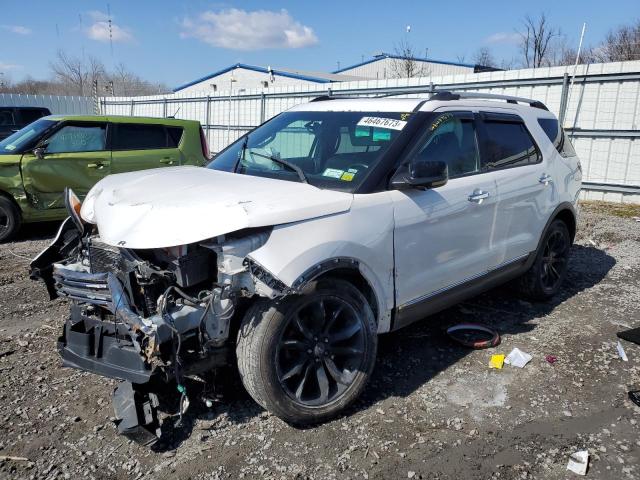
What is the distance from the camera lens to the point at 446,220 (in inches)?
144

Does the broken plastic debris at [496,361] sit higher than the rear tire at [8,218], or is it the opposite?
the rear tire at [8,218]

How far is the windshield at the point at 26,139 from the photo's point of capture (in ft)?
24.0

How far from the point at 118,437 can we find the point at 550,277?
436 centimetres

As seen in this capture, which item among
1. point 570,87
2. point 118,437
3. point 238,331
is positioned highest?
point 570,87

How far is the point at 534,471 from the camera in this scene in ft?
9.13

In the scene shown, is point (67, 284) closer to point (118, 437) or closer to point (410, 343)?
point (118, 437)

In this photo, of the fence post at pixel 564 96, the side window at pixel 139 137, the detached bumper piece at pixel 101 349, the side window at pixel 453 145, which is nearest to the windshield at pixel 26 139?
the side window at pixel 139 137

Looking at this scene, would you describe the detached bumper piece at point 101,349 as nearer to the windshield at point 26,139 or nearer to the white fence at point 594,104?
the windshield at point 26,139

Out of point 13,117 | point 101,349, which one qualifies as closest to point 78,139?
point 101,349

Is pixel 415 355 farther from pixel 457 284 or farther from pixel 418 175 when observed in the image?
pixel 418 175

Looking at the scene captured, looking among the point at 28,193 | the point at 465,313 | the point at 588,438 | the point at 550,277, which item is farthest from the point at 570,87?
the point at 28,193

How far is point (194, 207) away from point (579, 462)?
2.56m

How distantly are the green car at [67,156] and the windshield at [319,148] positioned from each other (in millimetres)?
3406

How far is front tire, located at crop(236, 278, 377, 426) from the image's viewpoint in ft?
9.18
